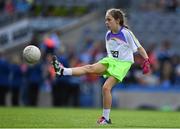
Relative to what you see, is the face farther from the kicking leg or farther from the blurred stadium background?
the blurred stadium background

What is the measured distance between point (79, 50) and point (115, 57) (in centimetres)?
1561

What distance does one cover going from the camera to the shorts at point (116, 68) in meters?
14.4

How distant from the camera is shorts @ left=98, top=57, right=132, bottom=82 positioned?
14.4 meters

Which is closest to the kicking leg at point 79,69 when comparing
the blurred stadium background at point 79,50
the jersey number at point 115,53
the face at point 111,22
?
the jersey number at point 115,53

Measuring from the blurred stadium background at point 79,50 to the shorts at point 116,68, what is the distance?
36.4 ft

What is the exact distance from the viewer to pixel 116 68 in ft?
47.6

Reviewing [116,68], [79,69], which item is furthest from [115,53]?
[79,69]

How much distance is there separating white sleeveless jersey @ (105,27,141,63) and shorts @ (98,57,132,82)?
115 mm

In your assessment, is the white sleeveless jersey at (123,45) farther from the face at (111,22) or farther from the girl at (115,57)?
the face at (111,22)

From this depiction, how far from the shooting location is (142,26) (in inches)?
1234

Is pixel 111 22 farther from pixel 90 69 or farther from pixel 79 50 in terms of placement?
pixel 79 50

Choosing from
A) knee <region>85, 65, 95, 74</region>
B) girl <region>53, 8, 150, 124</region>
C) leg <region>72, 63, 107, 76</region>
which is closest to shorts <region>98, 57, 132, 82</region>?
girl <region>53, 8, 150, 124</region>

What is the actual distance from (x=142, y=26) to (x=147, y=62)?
55.1ft

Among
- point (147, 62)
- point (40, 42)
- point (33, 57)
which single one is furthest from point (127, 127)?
point (40, 42)
